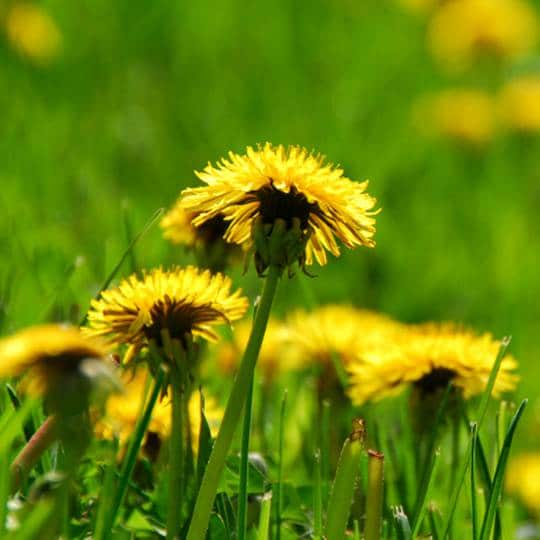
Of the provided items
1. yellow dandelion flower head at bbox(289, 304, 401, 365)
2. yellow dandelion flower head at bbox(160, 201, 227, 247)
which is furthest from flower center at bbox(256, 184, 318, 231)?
yellow dandelion flower head at bbox(289, 304, 401, 365)

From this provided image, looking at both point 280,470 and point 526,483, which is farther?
point 526,483

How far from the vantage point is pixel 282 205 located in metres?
0.80

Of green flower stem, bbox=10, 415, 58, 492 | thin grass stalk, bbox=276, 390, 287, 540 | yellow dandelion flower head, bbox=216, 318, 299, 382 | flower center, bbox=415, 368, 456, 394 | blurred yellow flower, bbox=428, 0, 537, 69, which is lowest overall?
green flower stem, bbox=10, 415, 58, 492

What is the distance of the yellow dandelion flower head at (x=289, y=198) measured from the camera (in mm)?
794

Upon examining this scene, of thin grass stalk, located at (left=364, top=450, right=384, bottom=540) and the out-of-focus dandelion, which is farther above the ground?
the out-of-focus dandelion

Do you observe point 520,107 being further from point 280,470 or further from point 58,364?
point 58,364

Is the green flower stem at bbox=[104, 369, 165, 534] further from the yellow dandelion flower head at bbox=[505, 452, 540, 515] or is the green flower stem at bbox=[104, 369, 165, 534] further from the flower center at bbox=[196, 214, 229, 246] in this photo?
the yellow dandelion flower head at bbox=[505, 452, 540, 515]

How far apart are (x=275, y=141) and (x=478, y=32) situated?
1.15 metres

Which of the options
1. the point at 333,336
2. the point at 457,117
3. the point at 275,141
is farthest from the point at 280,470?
the point at 457,117

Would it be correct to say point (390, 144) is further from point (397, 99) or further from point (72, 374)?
point (72, 374)

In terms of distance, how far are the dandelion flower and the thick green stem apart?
0.60 feet

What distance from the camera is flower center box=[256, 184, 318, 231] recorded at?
2.61 feet

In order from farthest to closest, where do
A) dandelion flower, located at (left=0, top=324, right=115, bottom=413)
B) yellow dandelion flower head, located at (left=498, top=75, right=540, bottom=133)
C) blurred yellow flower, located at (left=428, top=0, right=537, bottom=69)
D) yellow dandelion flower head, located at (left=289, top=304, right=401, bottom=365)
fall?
1. blurred yellow flower, located at (left=428, top=0, right=537, bottom=69)
2. yellow dandelion flower head, located at (left=498, top=75, right=540, bottom=133)
3. yellow dandelion flower head, located at (left=289, top=304, right=401, bottom=365)
4. dandelion flower, located at (left=0, top=324, right=115, bottom=413)

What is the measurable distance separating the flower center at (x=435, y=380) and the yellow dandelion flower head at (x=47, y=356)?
503mm
